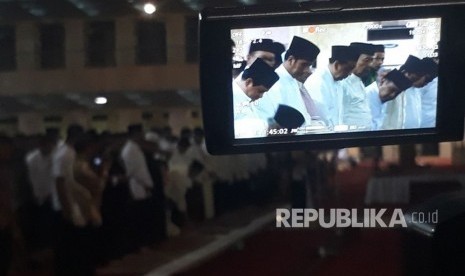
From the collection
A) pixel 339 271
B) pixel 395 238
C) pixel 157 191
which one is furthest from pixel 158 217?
pixel 395 238

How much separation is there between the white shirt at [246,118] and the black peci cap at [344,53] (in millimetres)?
263

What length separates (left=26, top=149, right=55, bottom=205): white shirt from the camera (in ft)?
7.01

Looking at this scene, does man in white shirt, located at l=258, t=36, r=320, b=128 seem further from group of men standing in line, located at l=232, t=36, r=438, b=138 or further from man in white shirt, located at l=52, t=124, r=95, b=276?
man in white shirt, located at l=52, t=124, r=95, b=276

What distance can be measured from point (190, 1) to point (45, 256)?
0.92 meters

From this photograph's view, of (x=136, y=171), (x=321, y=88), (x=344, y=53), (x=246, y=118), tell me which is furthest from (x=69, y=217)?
(x=344, y=53)

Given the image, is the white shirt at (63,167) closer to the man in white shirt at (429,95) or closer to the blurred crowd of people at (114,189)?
the blurred crowd of people at (114,189)

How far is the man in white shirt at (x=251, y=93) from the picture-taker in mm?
1965

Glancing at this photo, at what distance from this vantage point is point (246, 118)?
78.4 inches

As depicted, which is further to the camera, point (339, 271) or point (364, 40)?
point (339, 271)

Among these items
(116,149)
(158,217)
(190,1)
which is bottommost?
(158,217)

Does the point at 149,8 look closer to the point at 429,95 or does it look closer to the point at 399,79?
the point at 399,79

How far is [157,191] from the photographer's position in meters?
2.17

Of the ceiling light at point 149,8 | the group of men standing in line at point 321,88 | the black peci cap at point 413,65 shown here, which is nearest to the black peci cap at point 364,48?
the group of men standing in line at point 321,88

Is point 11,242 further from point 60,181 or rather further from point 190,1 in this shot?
point 190,1
